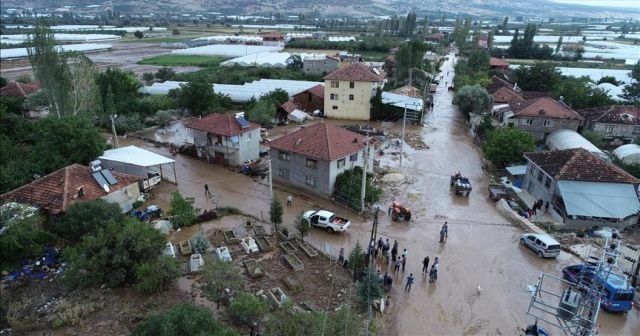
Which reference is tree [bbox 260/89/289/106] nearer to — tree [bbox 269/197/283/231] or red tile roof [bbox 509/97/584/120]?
red tile roof [bbox 509/97/584/120]

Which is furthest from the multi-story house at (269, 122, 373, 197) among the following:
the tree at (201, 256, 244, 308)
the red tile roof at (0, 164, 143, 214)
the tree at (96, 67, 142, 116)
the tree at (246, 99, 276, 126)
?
the tree at (96, 67, 142, 116)

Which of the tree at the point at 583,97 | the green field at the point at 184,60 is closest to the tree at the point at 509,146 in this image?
the tree at the point at 583,97

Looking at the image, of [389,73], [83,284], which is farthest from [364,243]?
[389,73]

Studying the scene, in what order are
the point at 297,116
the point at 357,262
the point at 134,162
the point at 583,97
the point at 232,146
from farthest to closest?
the point at 583,97
the point at 297,116
the point at 232,146
the point at 134,162
the point at 357,262

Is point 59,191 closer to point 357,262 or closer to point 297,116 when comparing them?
point 357,262

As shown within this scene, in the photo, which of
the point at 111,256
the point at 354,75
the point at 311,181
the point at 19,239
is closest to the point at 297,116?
the point at 354,75

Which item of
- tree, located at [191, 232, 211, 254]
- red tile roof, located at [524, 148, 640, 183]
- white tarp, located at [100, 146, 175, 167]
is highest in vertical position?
red tile roof, located at [524, 148, 640, 183]

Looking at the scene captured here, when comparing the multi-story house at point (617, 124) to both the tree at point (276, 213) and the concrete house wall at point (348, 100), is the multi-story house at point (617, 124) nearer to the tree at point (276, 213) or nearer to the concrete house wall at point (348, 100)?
the concrete house wall at point (348, 100)
